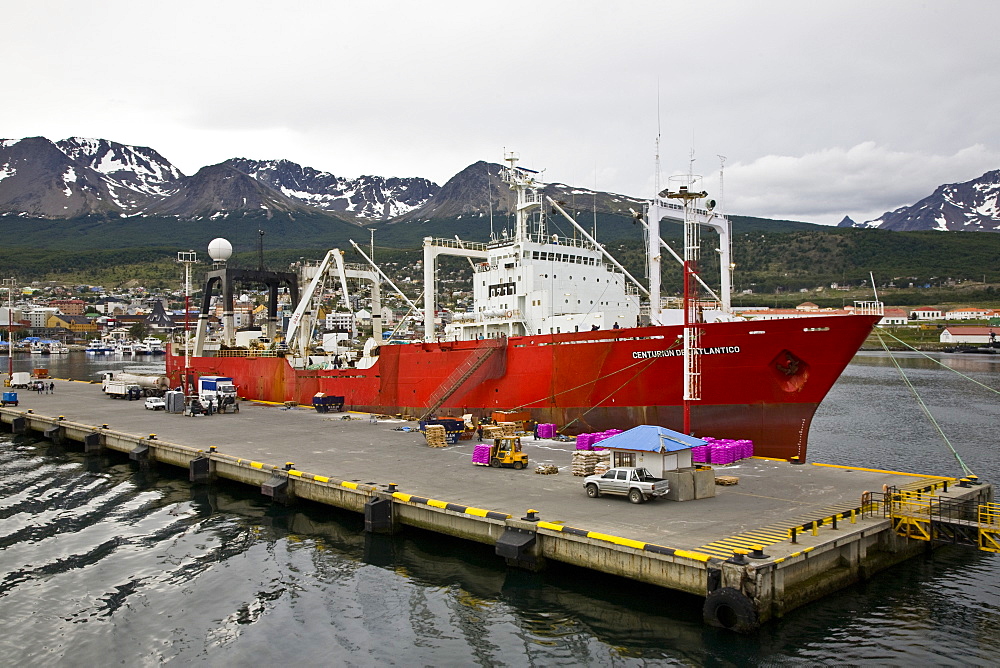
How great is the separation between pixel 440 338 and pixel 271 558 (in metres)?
19.7

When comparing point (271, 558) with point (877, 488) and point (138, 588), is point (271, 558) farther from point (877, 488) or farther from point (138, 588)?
point (877, 488)

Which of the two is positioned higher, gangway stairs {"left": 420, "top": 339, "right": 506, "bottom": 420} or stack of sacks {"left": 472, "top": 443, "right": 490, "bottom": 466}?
gangway stairs {"left": 420, "top": 339, "right": 506, "bottom": 420}

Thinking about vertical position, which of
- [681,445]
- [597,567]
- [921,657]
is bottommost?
[921,657]

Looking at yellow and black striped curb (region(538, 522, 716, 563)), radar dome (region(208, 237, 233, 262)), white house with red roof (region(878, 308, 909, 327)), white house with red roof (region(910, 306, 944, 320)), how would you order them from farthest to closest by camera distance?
white house with red roof (region(910, 306, 944, 320))
white house with red roof (region(878, 308, 909, 327))
radar dome (region(208, 237, 233, 262))
yellow and black striped curb (region(538, 522, 716, 563))

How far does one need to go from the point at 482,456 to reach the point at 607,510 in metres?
5.98

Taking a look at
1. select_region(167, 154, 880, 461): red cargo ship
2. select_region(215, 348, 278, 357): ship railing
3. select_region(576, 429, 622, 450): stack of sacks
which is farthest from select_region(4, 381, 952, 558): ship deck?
select_region(215, 348, 278, 357): ship railing

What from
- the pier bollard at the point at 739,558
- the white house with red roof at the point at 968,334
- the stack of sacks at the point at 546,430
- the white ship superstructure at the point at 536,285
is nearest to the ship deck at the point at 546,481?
the pier bollard at the point at 739,558

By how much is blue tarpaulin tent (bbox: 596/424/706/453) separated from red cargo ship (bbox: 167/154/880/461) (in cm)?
155

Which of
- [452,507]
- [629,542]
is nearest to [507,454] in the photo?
[452,507]

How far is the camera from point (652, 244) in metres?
22.7

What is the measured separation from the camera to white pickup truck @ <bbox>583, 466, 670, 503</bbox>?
14266mm

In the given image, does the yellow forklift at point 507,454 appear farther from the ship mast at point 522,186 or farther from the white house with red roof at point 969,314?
the white house with red roof at point 969,314

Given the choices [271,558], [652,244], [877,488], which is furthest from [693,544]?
[652,244]

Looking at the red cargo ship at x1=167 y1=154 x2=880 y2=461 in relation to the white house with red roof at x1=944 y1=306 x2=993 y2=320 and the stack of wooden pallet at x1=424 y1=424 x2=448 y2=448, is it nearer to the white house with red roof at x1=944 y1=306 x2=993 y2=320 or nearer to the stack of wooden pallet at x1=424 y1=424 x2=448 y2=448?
the stack of wooden pallet at x1=424 y1=424 x2=448 y2=448
